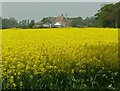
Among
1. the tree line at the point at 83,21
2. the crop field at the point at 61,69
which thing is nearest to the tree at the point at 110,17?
the tree line at the point at 83,21

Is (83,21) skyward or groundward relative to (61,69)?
skyward

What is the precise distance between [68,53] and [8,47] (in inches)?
33.7

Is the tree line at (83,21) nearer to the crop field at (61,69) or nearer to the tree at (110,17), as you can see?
the tree at (110,17)

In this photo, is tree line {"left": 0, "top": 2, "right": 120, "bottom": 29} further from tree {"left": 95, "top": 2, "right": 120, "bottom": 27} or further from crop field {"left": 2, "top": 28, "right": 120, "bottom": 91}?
crop field {"left": 2, "top": 28, "right": 120, "bottom": 91}

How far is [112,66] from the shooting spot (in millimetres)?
4332

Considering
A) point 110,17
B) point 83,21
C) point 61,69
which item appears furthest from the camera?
point 110,17

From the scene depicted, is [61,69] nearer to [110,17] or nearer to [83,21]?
[83,21]

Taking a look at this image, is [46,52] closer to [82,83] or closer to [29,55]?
[29,55]

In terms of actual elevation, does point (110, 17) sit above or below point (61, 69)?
above

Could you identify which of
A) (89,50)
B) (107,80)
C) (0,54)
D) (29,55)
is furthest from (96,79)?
(0,54)

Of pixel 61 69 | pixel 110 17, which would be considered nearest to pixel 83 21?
pixel 110 17

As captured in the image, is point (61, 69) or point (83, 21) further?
point (83, 21)

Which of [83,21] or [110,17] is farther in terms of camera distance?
[110,17]

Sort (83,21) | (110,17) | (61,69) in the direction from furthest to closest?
(110,17)
(83,21)
(61,69)
